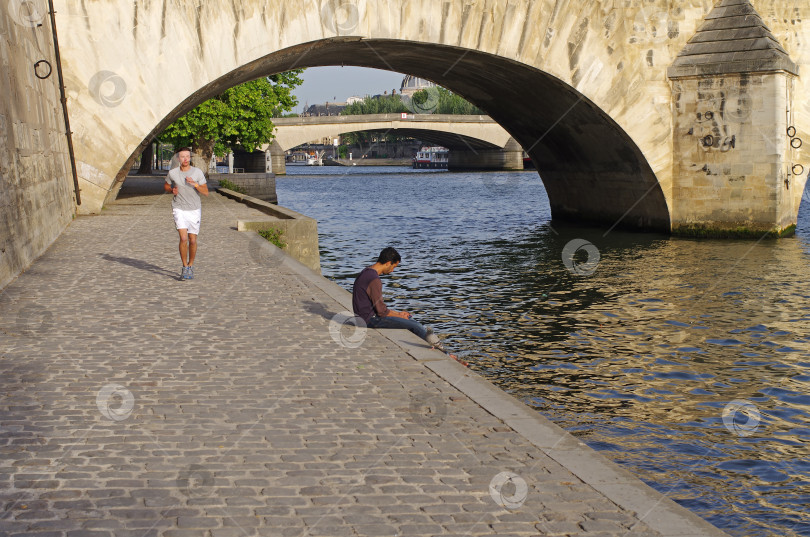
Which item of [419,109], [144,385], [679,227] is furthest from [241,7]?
[419,109]

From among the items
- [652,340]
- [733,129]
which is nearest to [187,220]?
[652,340]

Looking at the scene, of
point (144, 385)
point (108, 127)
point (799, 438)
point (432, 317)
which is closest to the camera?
point (144, 385)

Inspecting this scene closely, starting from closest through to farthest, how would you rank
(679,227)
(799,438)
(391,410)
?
(391,410), (799,438), (679,227)

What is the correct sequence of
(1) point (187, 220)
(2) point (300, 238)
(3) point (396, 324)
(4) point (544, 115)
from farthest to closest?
(4) point (544, 115) → (2) point (300, 238) → (1) point (187, 220) → (3) point (396, 324)

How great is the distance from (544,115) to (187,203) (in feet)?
49.1

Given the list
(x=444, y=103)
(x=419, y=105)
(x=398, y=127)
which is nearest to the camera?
(x=398, y=127)

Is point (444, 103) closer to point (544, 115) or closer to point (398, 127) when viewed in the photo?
point (398, 127)

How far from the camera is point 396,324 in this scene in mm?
8258

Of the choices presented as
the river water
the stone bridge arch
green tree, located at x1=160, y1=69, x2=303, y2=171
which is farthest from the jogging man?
the stone bridge arch

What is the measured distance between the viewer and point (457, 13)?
19.0m

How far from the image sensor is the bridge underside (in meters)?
20.2

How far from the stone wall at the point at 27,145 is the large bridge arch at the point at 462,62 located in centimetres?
108

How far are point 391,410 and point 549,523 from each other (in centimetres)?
183

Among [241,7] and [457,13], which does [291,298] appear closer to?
[241,7]
